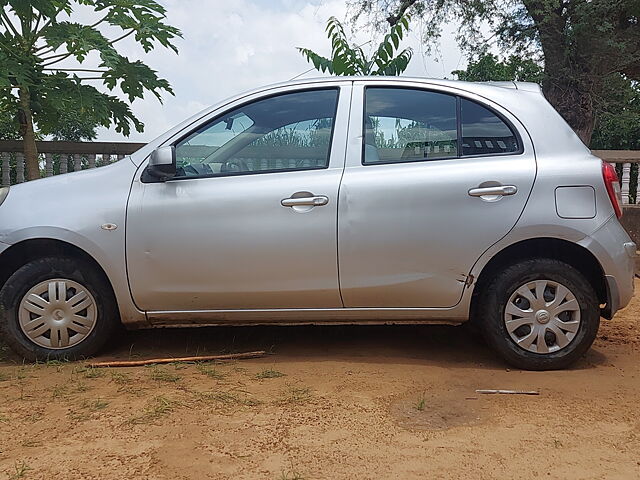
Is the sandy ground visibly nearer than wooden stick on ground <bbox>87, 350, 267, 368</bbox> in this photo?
Yes

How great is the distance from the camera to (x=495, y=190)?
3.52m

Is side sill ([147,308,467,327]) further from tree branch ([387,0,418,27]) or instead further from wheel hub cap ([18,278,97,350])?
tree branch ([387,0,418,27])

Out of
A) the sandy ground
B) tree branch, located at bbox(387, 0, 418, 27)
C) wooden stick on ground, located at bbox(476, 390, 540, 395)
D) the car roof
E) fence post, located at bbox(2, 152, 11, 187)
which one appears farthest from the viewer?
tree branch, located at bbox(387, 0, 418, 27)

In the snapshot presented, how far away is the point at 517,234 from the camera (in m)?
3.52

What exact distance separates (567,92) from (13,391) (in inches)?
322

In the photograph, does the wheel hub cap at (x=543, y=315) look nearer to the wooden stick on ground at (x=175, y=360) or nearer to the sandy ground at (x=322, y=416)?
the sandy ground at (x=322, y=416)

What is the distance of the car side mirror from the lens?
3.56m

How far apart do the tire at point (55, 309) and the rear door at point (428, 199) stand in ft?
4.90

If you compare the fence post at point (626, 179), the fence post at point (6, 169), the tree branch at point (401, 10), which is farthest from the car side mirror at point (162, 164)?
the tree branch at point (401, 10)

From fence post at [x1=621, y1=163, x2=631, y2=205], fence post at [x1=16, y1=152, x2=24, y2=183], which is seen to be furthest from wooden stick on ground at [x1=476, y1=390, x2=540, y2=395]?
fence post at [x1=16, y1=152, x2=24, y2=183]

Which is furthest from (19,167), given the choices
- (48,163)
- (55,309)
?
(55,309)

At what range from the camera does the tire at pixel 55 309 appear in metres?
3.66

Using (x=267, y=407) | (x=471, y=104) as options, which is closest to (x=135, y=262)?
(x=267, y=407)

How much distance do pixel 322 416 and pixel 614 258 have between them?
194 cm
